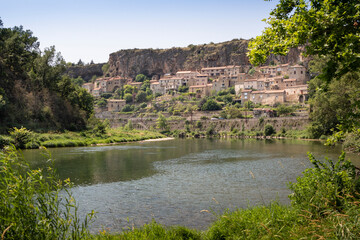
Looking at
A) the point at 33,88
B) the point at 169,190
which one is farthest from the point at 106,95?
the point at 169,190

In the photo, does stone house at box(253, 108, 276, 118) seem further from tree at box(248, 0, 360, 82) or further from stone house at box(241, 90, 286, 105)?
tree at box(248, 0, 360, 82)

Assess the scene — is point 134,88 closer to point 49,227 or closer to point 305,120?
point 305,120

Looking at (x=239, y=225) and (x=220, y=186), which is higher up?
(x=239, y=225)

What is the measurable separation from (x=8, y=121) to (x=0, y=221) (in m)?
33.5

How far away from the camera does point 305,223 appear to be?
612 cm

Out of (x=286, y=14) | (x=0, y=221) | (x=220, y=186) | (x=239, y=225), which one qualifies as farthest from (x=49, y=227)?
(x=220, y=186)

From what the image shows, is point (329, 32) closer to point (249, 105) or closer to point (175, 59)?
point (249, 105)

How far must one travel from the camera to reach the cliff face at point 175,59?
13062 cm

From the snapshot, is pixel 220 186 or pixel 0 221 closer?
pixel 0 221

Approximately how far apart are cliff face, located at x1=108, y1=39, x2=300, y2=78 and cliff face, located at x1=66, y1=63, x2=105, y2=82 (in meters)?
9.31

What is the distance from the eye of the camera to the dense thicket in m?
38.3

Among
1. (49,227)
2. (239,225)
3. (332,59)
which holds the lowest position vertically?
(239,225)

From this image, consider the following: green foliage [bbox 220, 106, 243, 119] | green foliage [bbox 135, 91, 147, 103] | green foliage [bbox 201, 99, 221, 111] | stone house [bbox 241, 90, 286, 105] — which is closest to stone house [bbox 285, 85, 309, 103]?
stone house [bbox 241, 90, 286, 105]

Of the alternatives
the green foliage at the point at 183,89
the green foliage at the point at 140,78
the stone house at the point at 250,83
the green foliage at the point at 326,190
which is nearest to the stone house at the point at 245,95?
the stone house at the point at 250,83
